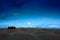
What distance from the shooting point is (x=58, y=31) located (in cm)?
3166

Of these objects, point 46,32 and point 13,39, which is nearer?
point 13,39

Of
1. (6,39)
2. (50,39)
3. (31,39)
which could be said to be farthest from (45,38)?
(6,39)

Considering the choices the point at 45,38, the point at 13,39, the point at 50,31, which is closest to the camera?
the point at 13,39

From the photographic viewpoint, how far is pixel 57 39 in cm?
2578

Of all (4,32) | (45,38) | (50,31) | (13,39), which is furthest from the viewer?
(50,31)

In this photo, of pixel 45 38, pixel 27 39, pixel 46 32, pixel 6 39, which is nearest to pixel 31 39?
pixel 27 39

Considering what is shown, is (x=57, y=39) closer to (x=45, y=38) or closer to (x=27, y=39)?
(x=45, y=38)

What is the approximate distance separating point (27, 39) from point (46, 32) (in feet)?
23.7

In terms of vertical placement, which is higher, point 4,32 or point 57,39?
point 4,32

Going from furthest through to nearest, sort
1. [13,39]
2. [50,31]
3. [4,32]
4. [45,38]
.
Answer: [50,31] → [4,32] → [45,38] → [13,39]

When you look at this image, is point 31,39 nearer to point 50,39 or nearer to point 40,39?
point 40,39

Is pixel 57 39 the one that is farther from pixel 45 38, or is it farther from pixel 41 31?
pixel 41 31

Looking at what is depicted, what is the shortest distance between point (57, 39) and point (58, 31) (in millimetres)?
6150

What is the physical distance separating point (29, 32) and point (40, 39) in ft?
17.9
